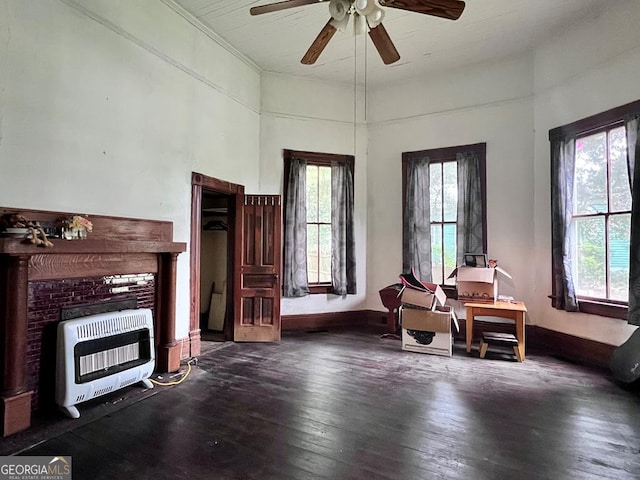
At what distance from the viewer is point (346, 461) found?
219 centimetres

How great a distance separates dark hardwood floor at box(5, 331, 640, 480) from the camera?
2.13 metres

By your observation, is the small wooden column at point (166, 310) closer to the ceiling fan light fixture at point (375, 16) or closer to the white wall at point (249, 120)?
the white wall at point (249, 120)

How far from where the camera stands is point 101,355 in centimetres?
291

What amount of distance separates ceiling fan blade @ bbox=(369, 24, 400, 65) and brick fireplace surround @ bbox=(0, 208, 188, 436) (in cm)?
271

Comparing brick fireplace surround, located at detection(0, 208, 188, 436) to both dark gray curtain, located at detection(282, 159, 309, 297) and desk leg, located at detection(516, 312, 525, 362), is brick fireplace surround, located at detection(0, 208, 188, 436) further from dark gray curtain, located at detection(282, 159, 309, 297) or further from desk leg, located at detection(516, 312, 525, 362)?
desk leg, located at detection(516, 312, 525, 362)

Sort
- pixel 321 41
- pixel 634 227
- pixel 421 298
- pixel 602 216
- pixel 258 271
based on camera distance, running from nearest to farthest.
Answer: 1. pixel 321 41
2. pixel 634 227
3. pixel 602 216
4. pixel 421 298
5. pixel 258 271

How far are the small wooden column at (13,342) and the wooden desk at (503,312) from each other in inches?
170

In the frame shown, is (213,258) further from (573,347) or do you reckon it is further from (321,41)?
(573,347)

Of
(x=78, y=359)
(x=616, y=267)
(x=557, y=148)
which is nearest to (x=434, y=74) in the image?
(x=557, y=148)

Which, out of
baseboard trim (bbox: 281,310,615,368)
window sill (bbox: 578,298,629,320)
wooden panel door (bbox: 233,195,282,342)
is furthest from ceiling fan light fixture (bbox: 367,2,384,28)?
baseboard trim (bbox: 281,310,615,368)

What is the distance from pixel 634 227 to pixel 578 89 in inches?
71.2

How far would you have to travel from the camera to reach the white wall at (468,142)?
4898 millimetres

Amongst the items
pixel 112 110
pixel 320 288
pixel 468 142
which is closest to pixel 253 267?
pixel 320 288

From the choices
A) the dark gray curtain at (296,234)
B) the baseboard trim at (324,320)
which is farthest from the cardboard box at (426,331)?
the dark gray curtain at (296,234)
